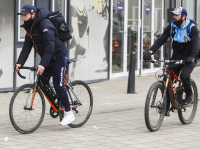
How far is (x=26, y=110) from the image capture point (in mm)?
6387

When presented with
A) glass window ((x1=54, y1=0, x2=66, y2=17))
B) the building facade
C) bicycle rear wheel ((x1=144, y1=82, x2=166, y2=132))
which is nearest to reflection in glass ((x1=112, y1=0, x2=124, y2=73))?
the building facade

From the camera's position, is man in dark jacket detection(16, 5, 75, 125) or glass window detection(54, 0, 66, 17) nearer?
man in dark jacket detection(16, 5, 75, 125)

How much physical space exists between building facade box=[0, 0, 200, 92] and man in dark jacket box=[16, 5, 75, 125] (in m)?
3.98

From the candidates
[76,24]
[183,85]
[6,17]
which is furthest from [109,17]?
[183,85]

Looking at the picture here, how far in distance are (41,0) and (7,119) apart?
431 centimetres

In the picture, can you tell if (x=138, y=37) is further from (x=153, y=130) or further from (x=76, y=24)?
(x=153, y=130)

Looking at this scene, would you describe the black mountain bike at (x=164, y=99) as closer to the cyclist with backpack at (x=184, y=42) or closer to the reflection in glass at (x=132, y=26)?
the cyclist with backpack at (x=184, y=42)

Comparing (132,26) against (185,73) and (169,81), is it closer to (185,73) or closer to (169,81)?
(185,73)

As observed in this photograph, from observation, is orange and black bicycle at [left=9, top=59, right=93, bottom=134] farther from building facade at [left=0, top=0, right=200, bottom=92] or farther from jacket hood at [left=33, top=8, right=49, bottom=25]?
building facade at [left=0, top=0, right=200, bottom=92]

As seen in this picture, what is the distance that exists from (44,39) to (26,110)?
970 millimetres

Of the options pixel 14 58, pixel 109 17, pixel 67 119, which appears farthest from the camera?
pixel 109 17

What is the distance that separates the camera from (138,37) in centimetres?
1445

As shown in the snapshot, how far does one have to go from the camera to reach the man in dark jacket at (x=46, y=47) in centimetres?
625

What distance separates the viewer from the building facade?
1045 cm
